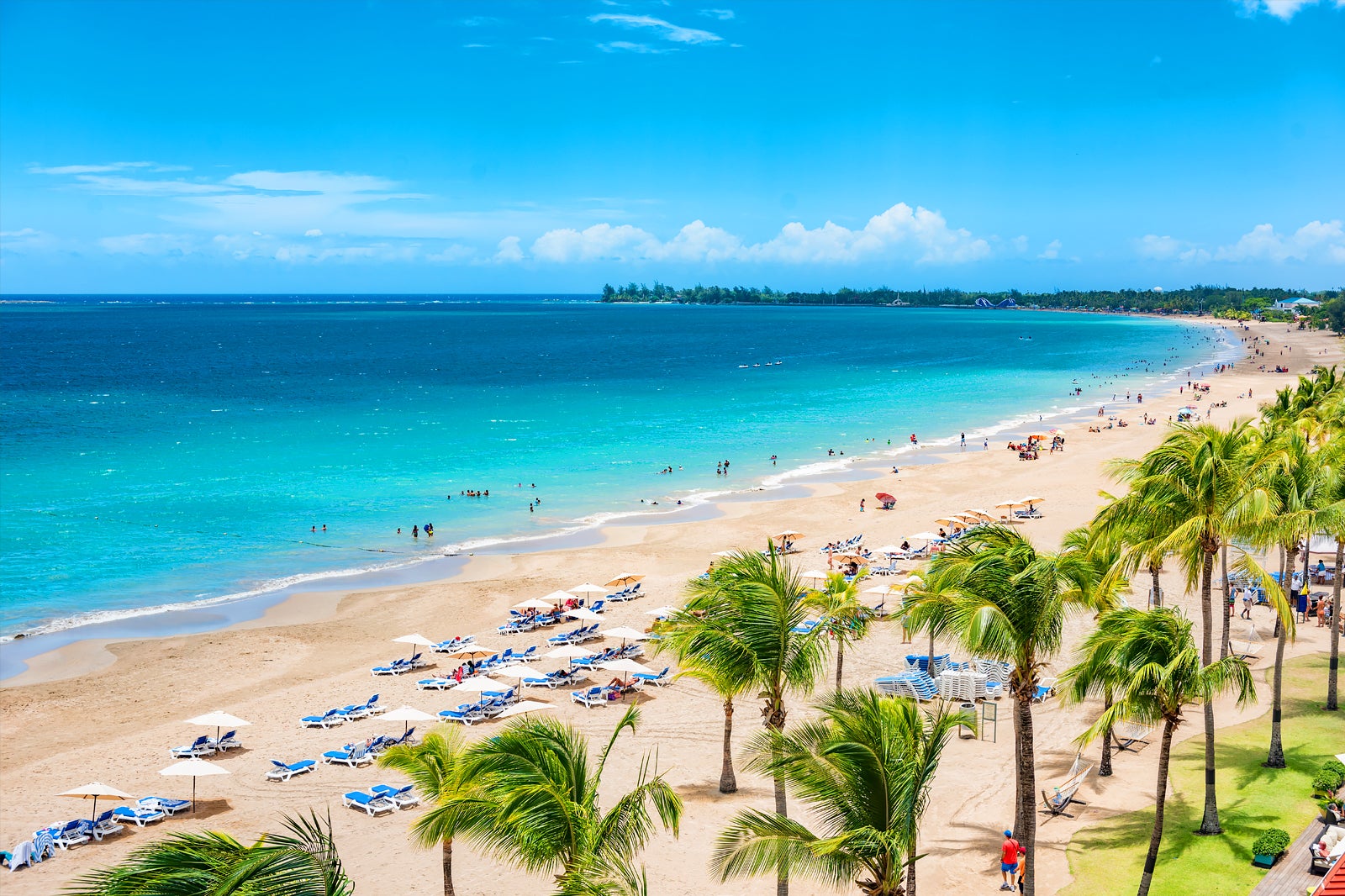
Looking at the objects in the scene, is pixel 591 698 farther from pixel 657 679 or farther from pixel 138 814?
pixel 138 814

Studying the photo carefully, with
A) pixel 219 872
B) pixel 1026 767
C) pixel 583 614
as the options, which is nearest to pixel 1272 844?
pixel 1026 767

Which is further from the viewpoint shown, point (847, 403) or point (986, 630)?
point (847, 403)

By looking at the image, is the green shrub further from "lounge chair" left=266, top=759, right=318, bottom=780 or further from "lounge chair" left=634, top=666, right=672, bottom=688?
"lounge chair" left=266, top=759, right=318, bottom=780

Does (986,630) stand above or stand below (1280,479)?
below

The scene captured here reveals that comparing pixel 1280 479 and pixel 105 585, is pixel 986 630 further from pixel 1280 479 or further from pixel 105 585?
pixel 105 585

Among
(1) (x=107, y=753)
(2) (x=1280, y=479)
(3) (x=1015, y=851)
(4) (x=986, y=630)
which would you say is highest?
(2) (x=1280, y=479)

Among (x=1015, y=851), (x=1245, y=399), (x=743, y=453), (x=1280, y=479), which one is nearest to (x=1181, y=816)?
(x=1015, y=851)

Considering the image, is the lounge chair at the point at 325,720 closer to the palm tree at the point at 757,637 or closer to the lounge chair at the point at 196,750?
the lounge chair at the point at 196,750
